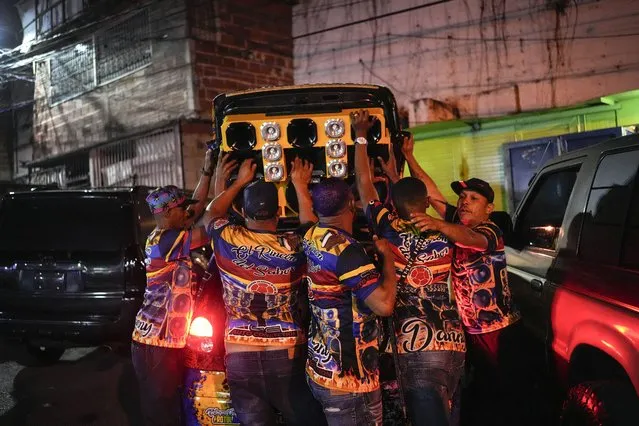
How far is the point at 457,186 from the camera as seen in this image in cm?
315

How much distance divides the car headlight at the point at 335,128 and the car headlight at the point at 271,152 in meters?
0.40

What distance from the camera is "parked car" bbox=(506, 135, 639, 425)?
6.92 feet

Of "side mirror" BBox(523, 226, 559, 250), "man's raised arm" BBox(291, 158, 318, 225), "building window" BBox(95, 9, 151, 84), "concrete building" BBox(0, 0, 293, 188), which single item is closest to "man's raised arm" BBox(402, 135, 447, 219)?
"side mirror" BBox(523, 226, 559, 250)

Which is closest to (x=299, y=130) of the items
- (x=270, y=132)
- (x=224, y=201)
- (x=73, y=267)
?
(x=270, y=132)

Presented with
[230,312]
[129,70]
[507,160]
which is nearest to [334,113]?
[230,312]

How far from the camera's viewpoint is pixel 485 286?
9.36 ft

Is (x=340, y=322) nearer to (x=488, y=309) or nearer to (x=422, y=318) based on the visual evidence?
(x=422, y=318)

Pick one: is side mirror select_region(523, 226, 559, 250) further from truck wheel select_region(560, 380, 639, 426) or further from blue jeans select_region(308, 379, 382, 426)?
blue jeans select_region(308, 379, 382, 426)

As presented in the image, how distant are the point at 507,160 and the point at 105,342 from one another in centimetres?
695

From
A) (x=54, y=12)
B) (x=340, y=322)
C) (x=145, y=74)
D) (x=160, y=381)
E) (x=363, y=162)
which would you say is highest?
(x=54, y=12)

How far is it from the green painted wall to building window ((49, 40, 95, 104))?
844 cm

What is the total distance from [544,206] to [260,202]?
2.71m

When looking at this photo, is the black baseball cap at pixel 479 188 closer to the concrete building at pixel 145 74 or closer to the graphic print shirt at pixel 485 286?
the graphic print shirt at pixel 485 286

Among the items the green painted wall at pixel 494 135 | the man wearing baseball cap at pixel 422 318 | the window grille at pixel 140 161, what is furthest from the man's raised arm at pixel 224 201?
the window grille at pixel 140 161
